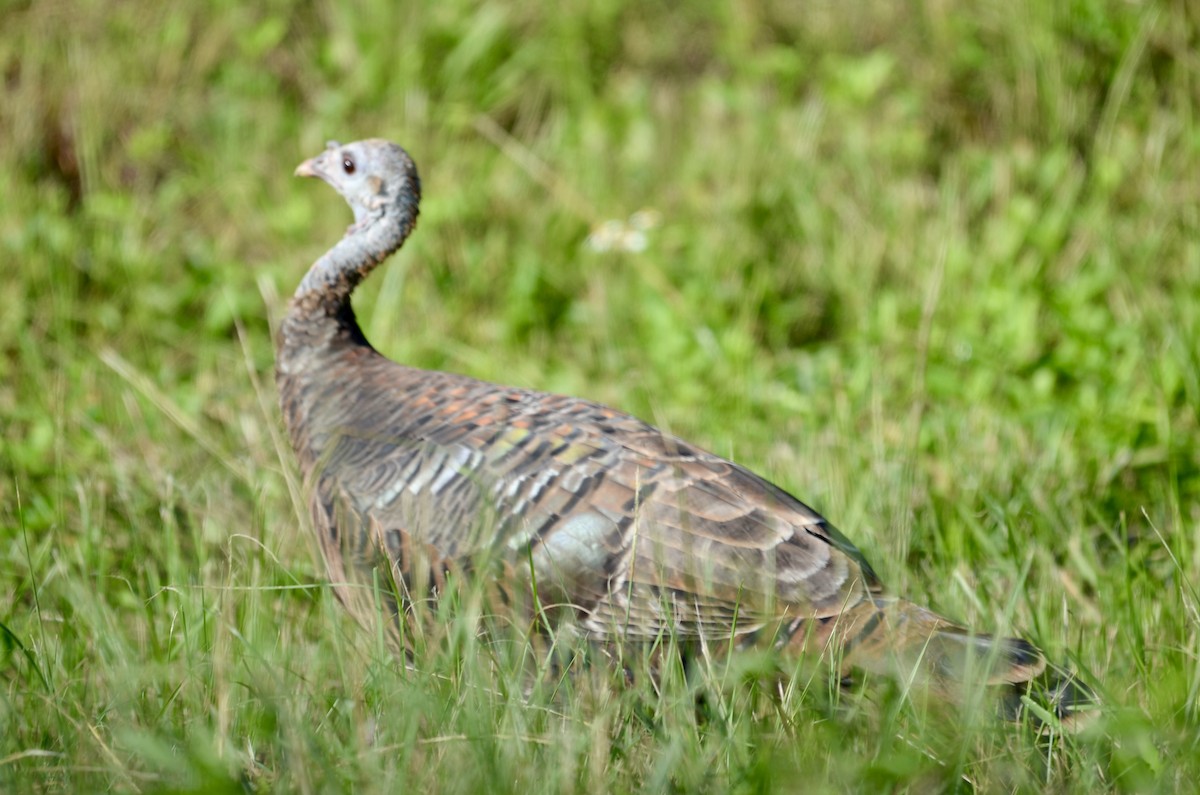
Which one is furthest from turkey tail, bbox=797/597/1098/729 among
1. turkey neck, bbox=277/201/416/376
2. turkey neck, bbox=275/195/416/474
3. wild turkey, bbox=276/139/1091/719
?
turkey neck, bbox=277/201/416/376

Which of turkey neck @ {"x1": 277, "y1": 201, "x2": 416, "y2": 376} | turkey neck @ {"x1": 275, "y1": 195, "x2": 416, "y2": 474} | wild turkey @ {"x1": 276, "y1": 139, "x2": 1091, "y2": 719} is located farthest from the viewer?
turkey neck @ {"x1": 277, "y1": 201, "x2": 416, "y2": 376}

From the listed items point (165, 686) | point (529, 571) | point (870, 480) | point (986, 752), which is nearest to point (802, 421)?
point (870, 480)

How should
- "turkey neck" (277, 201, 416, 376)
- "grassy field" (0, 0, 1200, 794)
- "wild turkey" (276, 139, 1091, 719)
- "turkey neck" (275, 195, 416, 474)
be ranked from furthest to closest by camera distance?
"turkey neck" (277, 201, 416, 376) → "turkey neck" (275, 195, 416, 474) → "wild turkey" (276, 139, 1091, 719) → "grassy field" (0, 0, 1200, 794)

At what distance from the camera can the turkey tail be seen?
7.61 feet

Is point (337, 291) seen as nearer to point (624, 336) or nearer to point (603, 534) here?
point (603, 534)

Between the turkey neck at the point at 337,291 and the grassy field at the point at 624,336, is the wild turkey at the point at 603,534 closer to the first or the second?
the grassy field at the point at 624,336

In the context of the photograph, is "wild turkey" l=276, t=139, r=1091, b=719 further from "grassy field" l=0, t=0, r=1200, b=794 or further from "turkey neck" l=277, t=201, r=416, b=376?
"turkey neck" l=277, t=201, r=416, b=376

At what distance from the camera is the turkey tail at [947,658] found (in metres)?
2.32

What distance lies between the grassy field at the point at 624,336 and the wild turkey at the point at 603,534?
0.12 meters

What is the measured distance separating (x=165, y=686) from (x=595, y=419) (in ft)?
3.57

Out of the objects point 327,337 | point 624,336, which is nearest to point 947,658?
point 327,337

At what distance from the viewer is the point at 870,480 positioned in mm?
3412

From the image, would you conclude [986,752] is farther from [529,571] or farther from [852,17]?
[852,17]

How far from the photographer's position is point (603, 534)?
2635 millimetres
